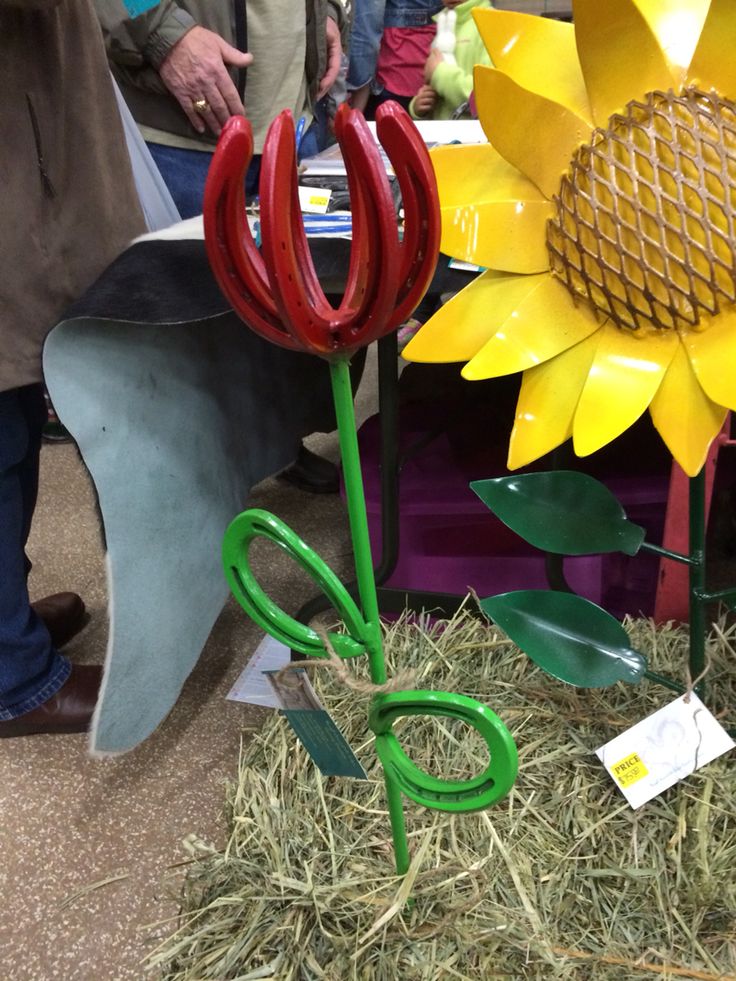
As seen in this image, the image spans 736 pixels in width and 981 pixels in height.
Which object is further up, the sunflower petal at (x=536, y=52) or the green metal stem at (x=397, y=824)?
the sunflower petal at (x=536, y=52)

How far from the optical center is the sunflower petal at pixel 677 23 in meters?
0.44

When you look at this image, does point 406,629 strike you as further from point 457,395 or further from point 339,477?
point 339,477

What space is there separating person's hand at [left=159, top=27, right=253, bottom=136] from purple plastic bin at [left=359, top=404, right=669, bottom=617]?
0.55 metres

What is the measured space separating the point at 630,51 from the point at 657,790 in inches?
21.2

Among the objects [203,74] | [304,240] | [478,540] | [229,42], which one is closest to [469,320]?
[304,240]

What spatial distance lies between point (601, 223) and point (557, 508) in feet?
0.67

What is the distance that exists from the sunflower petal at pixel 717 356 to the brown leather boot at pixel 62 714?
3.03 feet

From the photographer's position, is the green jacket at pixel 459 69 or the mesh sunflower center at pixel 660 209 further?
the green jacket at pixel 459 69

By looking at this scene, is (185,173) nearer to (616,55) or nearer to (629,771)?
(616,55)

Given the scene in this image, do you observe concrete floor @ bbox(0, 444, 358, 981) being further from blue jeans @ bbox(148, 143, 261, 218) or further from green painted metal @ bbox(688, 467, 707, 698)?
blue jeans @ bbox(148, 143, 261, 218)

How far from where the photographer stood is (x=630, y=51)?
439 millimetres

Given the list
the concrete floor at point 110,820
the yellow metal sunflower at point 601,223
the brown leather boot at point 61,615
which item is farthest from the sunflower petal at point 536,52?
the brown leather boot at point 61,615

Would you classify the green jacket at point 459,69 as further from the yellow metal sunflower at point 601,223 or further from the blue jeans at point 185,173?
the yellow metal sunflower at point 601,223

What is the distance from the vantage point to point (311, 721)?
0.48 meters
